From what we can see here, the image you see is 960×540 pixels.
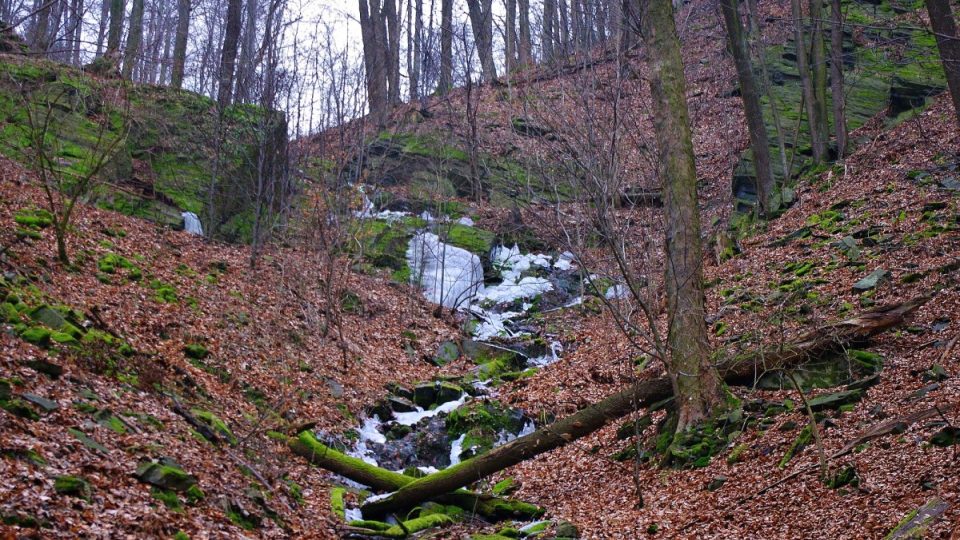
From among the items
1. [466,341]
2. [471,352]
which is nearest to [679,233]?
[471,352]

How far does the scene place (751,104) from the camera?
639 inches

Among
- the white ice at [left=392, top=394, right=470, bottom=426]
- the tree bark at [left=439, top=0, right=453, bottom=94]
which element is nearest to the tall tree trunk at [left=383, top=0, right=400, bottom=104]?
the tree bark at [left=439, top=0, right=453, bottom=94]

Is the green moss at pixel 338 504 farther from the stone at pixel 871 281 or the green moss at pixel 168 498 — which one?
the stone at pixel 871 281

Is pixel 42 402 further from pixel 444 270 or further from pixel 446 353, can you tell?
pixel 444 270

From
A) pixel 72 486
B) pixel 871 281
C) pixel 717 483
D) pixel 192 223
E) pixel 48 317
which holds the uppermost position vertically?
pixel 192 223

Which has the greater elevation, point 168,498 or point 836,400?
point 836,400

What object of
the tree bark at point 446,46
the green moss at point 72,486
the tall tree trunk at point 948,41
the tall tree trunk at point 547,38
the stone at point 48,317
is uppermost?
the tree bark at point 446,46

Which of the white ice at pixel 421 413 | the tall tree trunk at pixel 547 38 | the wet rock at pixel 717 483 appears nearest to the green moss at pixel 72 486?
the wet rock at pixel 717 483

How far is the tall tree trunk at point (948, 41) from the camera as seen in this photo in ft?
32.9

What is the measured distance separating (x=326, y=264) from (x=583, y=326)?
5609 millimetres

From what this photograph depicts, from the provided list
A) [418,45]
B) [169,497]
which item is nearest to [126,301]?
[169,497]

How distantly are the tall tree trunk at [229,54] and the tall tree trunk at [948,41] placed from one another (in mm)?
12866

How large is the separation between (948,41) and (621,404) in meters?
6.87

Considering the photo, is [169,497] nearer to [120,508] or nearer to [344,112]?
[120,508]
